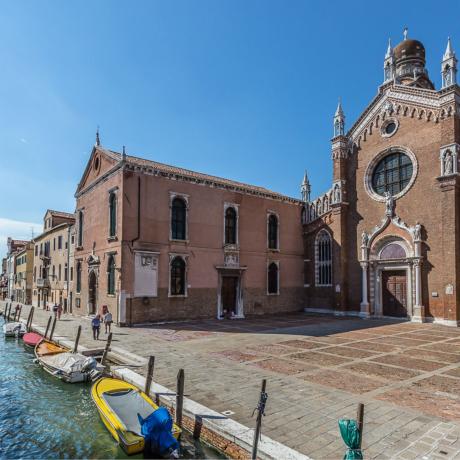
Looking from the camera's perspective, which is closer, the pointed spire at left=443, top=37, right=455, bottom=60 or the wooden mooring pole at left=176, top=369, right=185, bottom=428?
the wooden mooring pole at left=176, top=369, right=185, bottom=428

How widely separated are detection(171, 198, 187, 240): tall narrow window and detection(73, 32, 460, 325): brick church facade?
0.21 feet

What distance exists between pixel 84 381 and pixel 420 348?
12025 mm

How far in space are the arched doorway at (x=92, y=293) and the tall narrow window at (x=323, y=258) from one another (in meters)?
16.1

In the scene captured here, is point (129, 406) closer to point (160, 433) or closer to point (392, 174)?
point (160, 433)

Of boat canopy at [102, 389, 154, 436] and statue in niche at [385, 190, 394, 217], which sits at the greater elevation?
statue in niche at [385, 190, 394, 217]

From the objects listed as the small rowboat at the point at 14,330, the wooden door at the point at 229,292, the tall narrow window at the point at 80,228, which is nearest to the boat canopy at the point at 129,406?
the small rowboat at the point at 14,330

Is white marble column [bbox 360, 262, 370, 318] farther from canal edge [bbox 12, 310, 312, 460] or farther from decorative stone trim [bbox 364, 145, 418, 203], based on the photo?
canal edge [bbox 12, 310, 312, 460]

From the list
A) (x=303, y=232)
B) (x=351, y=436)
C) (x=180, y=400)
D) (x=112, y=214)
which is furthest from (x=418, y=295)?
(x=351, y=436)

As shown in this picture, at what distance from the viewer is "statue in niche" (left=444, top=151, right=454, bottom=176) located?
21.4 m

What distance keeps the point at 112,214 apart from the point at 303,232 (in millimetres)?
14985

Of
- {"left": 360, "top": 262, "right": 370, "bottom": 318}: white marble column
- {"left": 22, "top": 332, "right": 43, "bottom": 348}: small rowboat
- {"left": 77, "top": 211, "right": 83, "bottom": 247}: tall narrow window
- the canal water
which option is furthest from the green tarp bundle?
{"left": 77, "top": 211, "right": 83, "bottom": 247}: tall narrow window

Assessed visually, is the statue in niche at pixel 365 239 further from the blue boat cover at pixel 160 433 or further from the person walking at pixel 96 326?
the blue boat cover at pixel 160 433

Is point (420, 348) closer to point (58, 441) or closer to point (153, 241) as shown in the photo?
point (58, 441)

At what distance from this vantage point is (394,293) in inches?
956
